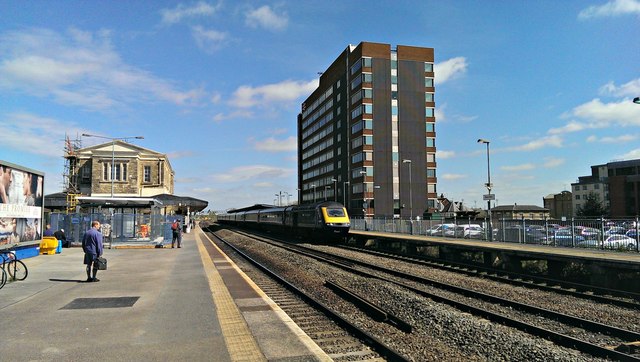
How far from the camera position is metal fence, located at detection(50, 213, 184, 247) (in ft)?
84.6

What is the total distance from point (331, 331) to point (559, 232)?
62.2 feet

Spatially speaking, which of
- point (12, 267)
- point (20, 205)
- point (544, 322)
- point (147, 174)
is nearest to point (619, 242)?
point (544, 322)

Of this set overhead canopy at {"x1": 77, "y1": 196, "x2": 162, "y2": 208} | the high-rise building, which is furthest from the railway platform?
the high-rise building

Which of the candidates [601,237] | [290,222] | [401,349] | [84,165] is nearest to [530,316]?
[401,349]

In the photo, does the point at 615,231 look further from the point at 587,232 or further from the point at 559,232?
Result: the point at 559,232

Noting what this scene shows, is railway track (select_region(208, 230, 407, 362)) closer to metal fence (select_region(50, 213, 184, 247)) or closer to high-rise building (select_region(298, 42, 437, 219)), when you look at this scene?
metal fence (select_region(50, 213, 184, 247))

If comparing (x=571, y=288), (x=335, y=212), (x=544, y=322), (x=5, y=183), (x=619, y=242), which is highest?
(x=5, y=183)

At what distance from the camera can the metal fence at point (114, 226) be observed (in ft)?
84.6

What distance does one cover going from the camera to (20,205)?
17.3m

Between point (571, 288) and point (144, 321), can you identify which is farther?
point (571, 288)

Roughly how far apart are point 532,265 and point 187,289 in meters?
14.4

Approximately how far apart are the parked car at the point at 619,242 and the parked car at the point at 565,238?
130 centimetres

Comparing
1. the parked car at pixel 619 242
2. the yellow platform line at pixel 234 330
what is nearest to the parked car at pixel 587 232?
the parked car at pixel 619 242

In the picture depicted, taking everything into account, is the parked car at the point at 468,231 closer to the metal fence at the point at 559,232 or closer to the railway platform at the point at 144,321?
the metal fence at the point at 559,232
